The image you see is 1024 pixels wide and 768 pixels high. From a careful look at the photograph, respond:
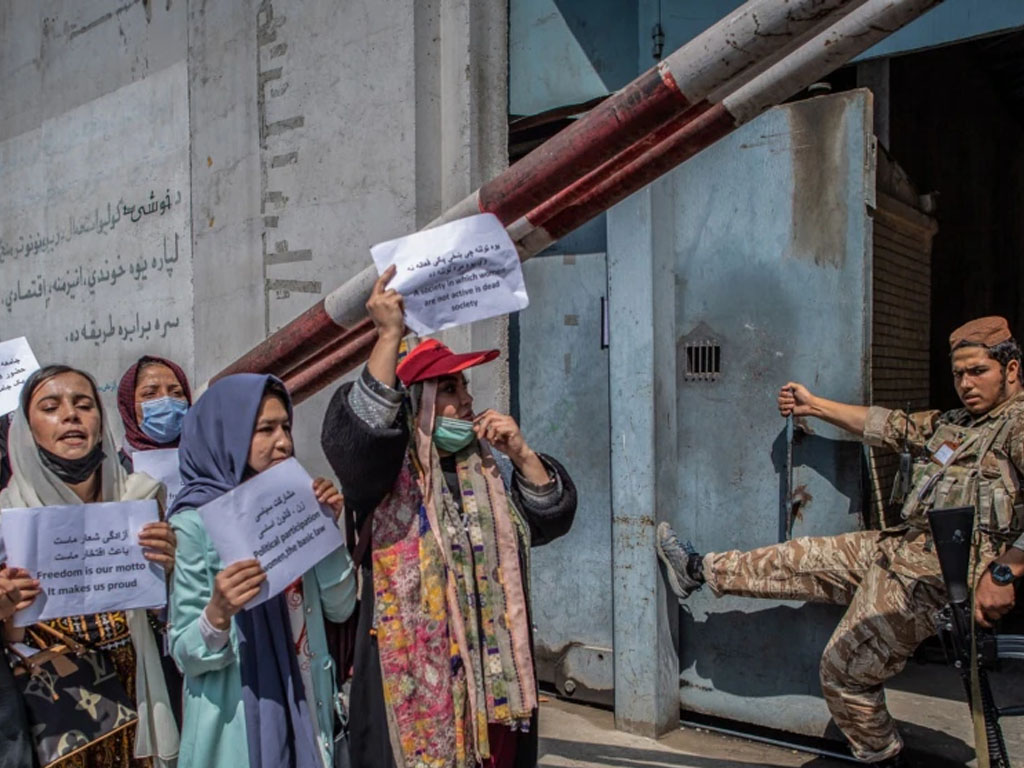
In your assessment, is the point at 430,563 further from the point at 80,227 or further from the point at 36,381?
the point at 80,227

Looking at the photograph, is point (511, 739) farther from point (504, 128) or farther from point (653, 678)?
point (504, 128)

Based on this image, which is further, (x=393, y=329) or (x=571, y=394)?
(x=571, y=394)

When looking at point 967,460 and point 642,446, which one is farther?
point 642,446

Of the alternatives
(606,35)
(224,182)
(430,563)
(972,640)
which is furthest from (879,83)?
(430,563)

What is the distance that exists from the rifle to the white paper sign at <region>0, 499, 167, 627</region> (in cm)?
199

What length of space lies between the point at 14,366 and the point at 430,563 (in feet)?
7.12

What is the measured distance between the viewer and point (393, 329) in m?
1.99

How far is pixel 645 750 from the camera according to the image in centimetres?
371

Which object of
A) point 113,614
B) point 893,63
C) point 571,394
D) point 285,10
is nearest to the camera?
point 113,614

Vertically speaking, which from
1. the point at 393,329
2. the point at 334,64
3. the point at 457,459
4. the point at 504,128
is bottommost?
the point at 457,459

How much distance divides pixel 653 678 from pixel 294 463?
90.7 inches

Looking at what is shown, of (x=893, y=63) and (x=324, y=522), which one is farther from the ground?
(x=893, y=63)

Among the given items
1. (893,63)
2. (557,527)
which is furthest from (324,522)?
(893,63)

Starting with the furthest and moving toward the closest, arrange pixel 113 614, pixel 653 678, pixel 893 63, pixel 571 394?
pixel 893 63, pixel 571 394, pixel 653 678, pixel 113 614
